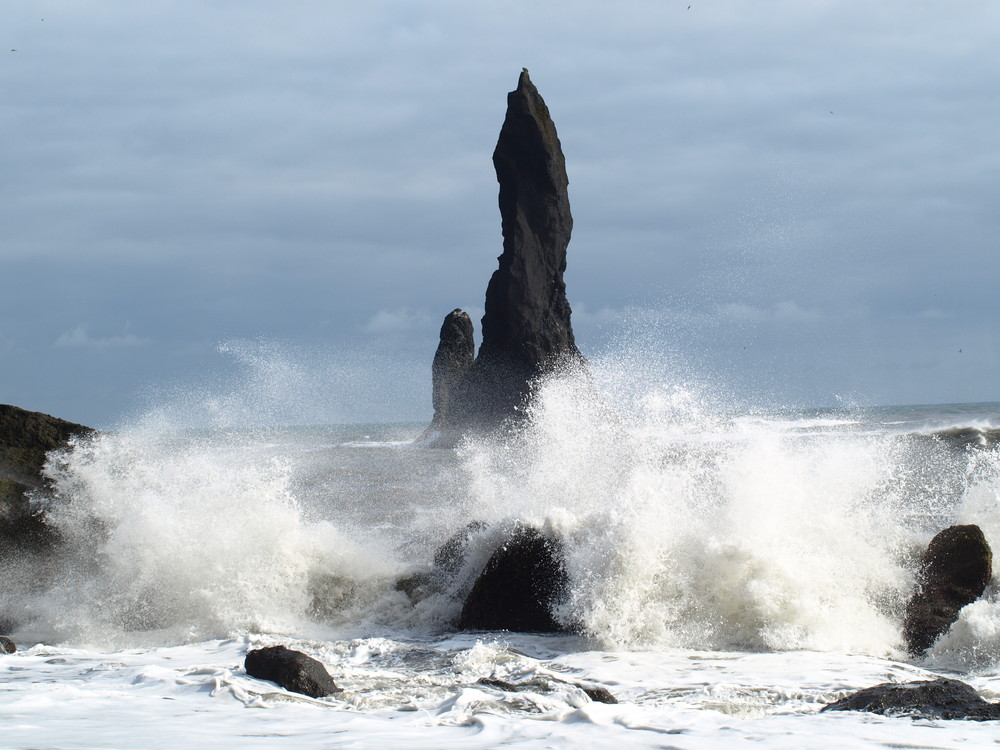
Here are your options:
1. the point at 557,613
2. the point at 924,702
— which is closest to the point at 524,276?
the point at 557,613

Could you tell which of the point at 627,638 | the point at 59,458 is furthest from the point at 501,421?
the point at 627,638

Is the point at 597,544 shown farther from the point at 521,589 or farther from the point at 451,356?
the point at 451,356

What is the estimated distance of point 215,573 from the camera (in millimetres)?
6867

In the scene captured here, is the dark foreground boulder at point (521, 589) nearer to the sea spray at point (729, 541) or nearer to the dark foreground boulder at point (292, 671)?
the sea spray at point (729, 541)

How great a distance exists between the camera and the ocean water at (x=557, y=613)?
382 centimetres

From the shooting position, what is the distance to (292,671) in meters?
4.38

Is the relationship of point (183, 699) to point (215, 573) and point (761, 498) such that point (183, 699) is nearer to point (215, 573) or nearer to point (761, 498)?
point (215, 573)

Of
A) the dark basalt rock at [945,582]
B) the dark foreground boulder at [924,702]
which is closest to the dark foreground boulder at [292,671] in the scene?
the dark foreground boulder at [924,702]

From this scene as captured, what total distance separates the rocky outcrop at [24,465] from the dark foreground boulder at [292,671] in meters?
3.87

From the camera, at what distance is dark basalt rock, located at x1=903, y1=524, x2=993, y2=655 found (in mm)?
5750

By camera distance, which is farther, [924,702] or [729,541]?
[729,541]

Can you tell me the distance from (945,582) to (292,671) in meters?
4.50

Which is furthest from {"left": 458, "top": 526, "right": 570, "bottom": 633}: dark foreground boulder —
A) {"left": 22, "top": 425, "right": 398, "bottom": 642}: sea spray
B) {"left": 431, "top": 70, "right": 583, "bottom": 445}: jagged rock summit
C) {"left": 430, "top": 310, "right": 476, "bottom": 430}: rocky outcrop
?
{"left": 430, "top": 310, "right": 476, "bottom": 430}: rocky outcrop

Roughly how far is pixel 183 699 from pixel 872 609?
4355 millimetres
